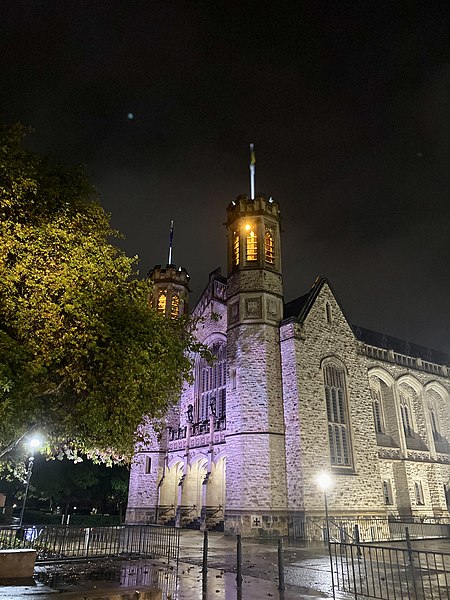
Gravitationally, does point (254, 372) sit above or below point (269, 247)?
below

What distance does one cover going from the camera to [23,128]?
41.7 feet

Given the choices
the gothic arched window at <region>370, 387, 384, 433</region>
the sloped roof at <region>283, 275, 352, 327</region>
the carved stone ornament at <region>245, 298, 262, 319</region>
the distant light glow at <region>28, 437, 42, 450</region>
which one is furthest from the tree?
the gothic arched window at <region>370, 387, 384, 433</region>

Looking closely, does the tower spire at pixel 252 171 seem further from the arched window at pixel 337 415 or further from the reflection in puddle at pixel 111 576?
the reflection in puddle at pixel 111 576

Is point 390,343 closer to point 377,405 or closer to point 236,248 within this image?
point 377,405

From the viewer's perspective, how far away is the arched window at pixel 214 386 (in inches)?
1202

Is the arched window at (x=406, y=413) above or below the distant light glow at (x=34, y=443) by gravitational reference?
above

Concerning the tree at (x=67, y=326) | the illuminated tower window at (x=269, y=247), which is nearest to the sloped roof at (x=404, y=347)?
the illuminated tower window at (x=269, y=247)

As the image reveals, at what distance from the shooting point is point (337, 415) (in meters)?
28.0

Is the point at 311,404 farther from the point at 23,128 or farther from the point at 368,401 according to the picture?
the point at 23,128

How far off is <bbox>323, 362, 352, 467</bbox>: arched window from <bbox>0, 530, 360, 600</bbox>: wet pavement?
10890mm

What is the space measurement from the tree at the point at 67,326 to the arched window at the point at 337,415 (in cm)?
1664

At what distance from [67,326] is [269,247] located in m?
21.2

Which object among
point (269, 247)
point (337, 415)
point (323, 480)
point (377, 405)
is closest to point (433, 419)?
point (377, 405)

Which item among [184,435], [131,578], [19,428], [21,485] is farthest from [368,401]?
[21,485]
